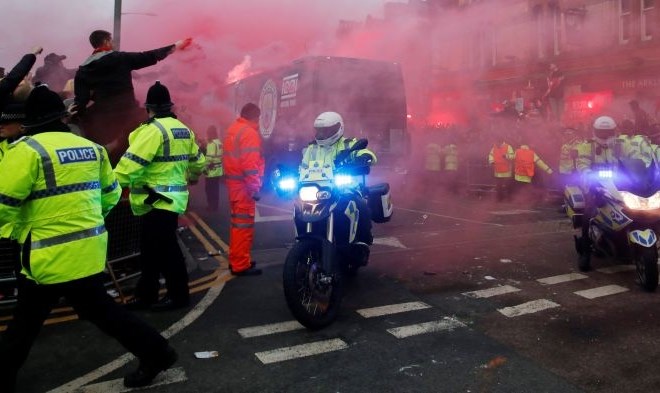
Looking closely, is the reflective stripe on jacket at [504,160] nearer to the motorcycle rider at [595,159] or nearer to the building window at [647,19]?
the motorcycle rider at [595,159]

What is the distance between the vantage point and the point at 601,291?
4945mm

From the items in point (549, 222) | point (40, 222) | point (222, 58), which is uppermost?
point (222, 58)

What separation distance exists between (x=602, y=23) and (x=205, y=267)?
15.4 metres

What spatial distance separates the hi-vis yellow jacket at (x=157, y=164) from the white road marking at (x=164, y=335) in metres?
0.86

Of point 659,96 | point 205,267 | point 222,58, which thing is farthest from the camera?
point 659,96

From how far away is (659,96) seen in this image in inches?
634

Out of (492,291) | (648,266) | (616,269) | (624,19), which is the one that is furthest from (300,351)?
(624,19)

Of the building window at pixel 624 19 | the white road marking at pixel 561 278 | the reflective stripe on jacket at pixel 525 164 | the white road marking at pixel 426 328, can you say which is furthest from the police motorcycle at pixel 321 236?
the building window at pixel 624 19

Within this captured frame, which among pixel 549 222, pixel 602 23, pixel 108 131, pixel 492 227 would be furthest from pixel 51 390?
pixel 602 23

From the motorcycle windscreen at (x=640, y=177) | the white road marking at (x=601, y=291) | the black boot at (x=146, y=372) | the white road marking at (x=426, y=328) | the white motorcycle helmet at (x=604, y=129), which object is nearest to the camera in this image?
the black boot at (x=146, y=372)

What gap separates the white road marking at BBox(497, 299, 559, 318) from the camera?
4.37 m

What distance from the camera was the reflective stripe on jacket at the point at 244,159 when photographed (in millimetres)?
5699

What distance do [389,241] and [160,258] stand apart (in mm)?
3771

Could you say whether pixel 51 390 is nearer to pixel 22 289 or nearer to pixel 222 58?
pixel 22 289
